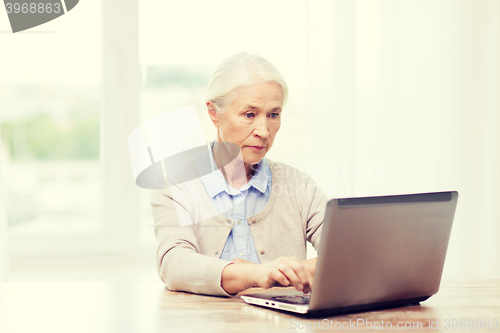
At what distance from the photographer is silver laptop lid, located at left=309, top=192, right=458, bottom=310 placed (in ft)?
2.64

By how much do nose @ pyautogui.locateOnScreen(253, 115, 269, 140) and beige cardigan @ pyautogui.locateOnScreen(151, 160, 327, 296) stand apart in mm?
176

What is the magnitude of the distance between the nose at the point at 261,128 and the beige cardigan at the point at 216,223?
Result: 0.18 meters

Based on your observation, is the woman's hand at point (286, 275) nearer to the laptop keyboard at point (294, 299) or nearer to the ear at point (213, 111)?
the laptop keyboard at point (294, 299)

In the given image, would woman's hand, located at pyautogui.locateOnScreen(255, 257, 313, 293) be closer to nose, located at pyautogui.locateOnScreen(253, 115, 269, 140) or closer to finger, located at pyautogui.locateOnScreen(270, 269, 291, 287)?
finger, located at pyautogui.locateOnScreen(270, 269, 291, 287)

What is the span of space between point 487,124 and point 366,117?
63cm

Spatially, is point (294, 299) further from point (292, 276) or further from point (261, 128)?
point (261, 128)

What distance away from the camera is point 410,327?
2.70 ft

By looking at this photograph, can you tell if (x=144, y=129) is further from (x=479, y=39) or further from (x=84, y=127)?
(x=479, y=39)

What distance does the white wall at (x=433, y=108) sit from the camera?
7.86 ft

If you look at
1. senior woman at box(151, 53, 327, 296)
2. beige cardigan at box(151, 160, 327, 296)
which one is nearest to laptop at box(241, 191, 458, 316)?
beige cardigan at box(151, 160, 327, 296)

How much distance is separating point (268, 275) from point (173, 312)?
0.20 metres

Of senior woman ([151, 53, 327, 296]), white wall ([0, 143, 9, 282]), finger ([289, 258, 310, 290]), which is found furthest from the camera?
white wall ([0, 143, 9, 282])

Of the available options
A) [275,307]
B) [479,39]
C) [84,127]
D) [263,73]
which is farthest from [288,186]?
[479,39]

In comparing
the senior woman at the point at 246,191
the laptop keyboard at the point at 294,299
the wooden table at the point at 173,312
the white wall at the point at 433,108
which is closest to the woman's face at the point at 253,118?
the senior woman at the point at 246,191
